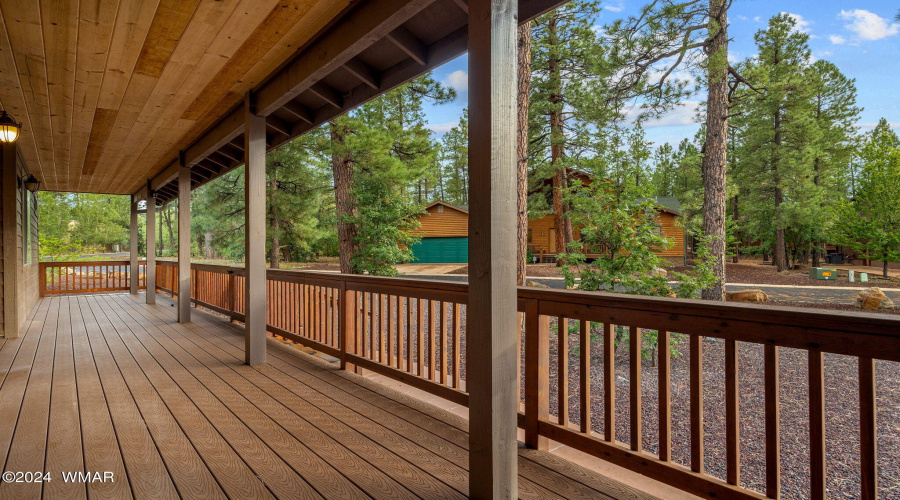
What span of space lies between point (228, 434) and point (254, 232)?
1.93 m

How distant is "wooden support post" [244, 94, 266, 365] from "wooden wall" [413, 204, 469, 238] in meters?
19.1

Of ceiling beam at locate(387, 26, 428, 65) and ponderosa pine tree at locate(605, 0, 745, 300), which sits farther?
ponderosa pine tree at locate(605, 0, 745, 300)

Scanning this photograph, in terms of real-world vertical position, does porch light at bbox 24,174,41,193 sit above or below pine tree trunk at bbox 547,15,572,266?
below

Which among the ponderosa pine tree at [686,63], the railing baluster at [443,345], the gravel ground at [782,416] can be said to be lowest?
the gravel ground at [782,416]

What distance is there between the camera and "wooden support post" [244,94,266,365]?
3.95m

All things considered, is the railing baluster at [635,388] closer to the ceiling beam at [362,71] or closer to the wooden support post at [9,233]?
the ceiling beam at [362,71]

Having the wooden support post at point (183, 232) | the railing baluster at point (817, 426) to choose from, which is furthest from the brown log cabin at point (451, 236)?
the railing baluster at point (817, 426)

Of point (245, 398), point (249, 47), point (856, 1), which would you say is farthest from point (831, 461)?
point (856, 1)

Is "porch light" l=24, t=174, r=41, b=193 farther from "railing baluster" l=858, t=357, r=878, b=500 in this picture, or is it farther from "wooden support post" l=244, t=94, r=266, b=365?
"railing baluster" l=858, t=357, r=878, b=500

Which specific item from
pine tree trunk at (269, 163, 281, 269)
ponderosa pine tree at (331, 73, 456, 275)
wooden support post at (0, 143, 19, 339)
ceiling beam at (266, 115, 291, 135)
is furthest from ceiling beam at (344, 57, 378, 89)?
pine tree trunk at (269, 163, 281, 269)

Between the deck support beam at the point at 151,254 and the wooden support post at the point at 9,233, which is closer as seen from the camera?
the wooden support post at the point at 9,233

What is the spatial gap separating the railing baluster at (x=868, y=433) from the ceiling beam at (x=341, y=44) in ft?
6.92

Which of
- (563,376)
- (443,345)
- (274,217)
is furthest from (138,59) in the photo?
(274,217)

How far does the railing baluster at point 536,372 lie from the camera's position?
2.27 metres
